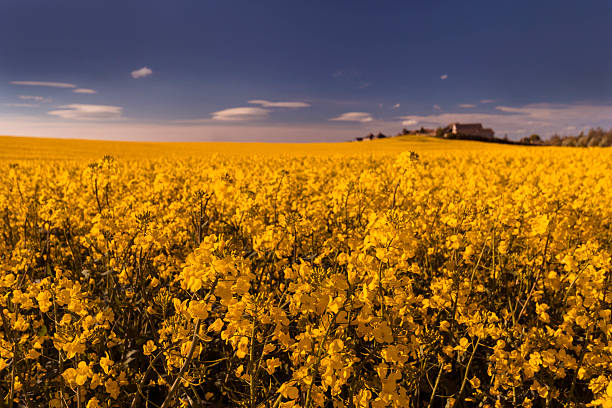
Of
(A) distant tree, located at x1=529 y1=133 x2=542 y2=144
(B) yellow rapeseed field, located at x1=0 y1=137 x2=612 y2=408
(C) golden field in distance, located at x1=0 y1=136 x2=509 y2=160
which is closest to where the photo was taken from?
(B) yellow rapeseed field, located at x1=0 y1=137 x2=612 y2=408

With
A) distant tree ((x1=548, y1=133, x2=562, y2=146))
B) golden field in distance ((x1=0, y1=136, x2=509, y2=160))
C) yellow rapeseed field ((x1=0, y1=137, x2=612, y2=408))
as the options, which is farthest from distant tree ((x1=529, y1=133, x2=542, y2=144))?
yellow rapeseed field ((x1=0, y1=137, x2=612, y2=408))

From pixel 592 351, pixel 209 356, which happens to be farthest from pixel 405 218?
pixel 209 356

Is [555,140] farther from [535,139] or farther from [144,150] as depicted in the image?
[144,150]

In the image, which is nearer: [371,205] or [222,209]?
[371,205]

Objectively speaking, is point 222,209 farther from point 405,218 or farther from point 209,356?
point 405,218

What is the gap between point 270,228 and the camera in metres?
3.32

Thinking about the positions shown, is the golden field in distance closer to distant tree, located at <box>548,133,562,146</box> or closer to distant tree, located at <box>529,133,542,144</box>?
distant tree, located at <box>529,133,542,144</box>

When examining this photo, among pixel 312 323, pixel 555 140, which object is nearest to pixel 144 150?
pixel 312 323

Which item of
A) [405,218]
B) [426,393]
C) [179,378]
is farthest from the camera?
[426,393]

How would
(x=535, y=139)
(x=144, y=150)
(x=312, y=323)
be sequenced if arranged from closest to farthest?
(x=312, y=323) < (x=144, y=150) < (x=535, y=139)

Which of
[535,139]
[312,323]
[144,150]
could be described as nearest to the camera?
[312,323]

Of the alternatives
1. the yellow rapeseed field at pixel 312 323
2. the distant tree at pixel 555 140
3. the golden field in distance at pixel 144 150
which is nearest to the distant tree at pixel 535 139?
the distant tree at pixel 555 140

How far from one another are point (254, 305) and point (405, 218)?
1066mm

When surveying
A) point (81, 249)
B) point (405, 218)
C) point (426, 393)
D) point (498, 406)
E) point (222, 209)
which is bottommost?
point (426, 393)
